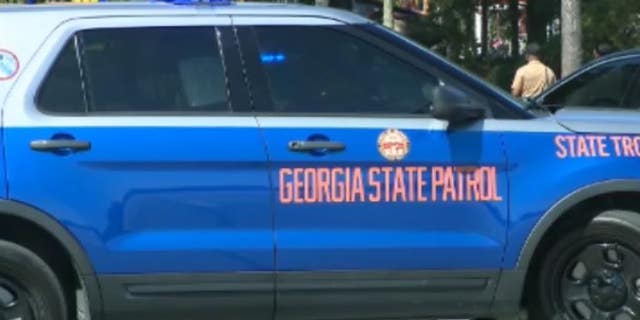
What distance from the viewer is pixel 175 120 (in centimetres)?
441

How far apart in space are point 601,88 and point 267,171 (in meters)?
3.90

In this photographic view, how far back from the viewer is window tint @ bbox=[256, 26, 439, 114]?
4.60m

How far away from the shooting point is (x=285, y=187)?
4.43 m

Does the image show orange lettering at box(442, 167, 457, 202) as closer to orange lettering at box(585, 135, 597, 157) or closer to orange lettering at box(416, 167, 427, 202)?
orange lettering at box(416, 167, 427, 202)

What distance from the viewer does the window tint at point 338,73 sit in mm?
4598

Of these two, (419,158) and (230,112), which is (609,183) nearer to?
(419,158)

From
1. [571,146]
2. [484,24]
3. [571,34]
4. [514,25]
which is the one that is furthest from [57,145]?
[514,25]

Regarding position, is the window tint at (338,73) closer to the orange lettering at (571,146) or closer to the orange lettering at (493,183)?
the orange lettering at (493,183)

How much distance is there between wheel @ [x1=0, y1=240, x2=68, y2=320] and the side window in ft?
14.5

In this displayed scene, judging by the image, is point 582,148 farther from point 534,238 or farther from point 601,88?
point 601,88

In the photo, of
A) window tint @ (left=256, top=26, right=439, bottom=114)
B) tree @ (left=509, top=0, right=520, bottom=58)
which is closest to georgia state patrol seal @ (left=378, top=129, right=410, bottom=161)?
window tint @ (left=256, top=26, right=439, bottom=114)

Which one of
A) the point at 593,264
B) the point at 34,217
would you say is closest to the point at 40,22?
the point at 34,217

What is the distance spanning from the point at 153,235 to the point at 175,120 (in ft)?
1.71

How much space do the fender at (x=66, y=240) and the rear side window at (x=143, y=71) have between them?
1.67 feet
